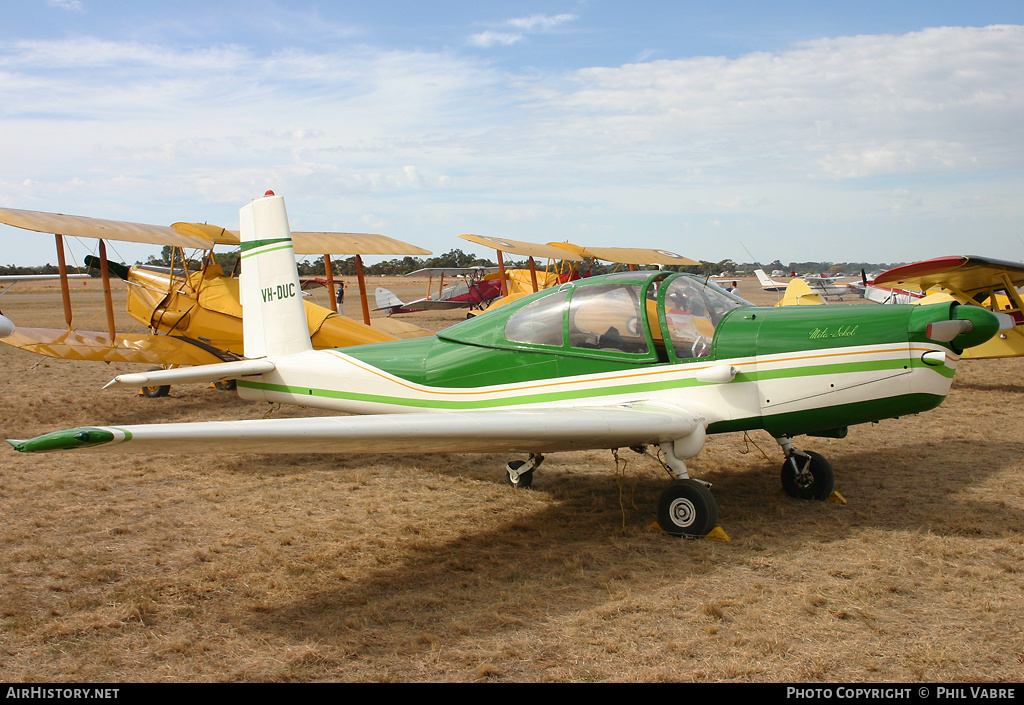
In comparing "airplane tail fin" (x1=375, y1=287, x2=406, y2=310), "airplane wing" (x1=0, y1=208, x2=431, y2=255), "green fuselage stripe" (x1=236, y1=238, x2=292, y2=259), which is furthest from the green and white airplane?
"airplane tail fin" (x1=375, y1=287, x2=406, y2=310)

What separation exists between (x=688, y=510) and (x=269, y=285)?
15.1 ft

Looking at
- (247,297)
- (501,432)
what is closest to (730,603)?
(501,432)

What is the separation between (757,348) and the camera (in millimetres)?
4883

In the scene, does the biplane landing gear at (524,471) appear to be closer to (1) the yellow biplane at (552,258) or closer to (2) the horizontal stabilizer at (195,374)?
(2) the horizontal stabilizer at (195,374)

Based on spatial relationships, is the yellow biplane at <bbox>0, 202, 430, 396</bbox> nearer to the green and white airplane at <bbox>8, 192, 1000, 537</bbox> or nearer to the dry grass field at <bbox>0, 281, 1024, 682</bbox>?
the dry grass field at <bbox>0, 281, 1024, 682</bbox>

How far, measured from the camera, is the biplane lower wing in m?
9.73

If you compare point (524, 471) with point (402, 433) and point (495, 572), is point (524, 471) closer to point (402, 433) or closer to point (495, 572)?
point (495, 572)

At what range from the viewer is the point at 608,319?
533 centimetres

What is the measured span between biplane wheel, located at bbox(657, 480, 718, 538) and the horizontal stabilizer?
12.6 feet

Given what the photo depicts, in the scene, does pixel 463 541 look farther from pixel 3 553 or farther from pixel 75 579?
pixel 3 553

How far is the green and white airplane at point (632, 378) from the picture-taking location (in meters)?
4.24

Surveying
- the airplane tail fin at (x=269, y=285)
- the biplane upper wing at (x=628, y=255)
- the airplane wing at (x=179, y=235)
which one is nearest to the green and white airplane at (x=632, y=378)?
the airplane tail fin at (x=269, y=285)

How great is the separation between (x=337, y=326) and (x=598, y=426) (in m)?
6.71

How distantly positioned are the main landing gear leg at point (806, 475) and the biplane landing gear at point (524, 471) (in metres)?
2.06
